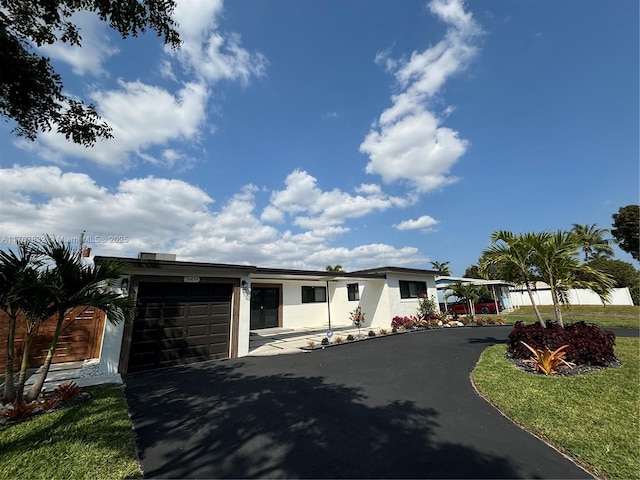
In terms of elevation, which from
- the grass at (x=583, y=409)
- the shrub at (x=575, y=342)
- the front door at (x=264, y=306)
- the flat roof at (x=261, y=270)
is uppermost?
the flat roof at (x=261, y=270)

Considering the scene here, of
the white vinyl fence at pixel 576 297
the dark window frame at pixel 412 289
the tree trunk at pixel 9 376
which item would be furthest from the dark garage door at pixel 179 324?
the white vinyl fence at pixel 576 297

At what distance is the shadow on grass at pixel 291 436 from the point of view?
310 centimetres

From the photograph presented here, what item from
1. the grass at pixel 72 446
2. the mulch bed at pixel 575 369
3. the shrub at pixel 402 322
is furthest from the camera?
the shrub at pixel 402 322

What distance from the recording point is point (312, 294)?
17750 mm

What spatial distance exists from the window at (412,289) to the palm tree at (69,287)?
14805 millimetres

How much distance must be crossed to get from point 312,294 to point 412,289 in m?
6.53

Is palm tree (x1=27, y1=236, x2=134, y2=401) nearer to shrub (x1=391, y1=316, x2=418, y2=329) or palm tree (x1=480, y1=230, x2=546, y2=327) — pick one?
palm tree (x1=480, y1=230, x2=546, y2=327)

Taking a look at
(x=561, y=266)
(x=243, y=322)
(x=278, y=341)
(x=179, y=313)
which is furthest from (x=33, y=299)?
(x=561, y=266)

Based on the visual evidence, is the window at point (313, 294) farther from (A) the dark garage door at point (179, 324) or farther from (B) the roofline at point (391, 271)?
(A) the dark garage door at point (179, 324)

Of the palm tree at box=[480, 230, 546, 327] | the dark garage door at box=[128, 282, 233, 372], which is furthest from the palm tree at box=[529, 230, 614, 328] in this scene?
the dark garage door at box=[128, 282, 233, 372]

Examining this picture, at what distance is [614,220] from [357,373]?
4085cm

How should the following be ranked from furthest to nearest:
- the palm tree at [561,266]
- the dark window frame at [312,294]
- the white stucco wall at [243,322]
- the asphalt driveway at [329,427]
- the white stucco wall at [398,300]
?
the dark window frame at [312,294], the white stucco wall at [398,300], the white stucco wall at [243,322], the palm tree at [561,266], the asphalt driveway at [329,427]

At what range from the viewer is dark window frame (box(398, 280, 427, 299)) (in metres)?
17.2

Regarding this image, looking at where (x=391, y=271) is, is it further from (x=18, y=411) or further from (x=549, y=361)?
(x=18, y=411)
